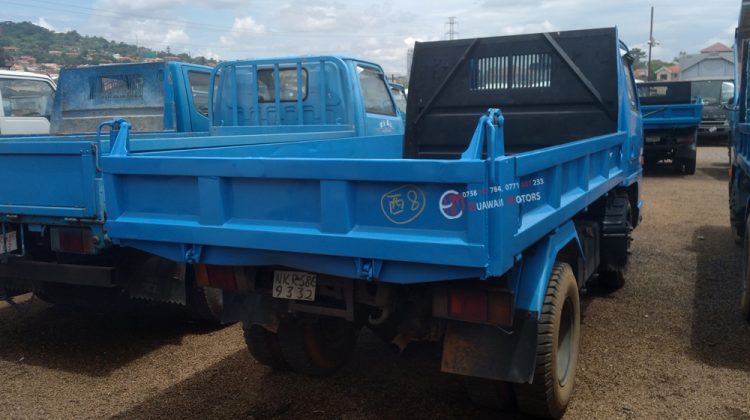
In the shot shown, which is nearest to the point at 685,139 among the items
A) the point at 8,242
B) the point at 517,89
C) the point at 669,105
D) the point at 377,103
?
the point at 669,105

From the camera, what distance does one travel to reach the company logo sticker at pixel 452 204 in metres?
2.47

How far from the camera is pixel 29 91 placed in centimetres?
844

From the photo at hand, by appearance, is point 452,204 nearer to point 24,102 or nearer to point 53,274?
point 53,274

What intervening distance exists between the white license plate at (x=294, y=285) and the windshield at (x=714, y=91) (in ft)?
64.7

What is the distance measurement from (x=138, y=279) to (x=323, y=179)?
2.06 metres

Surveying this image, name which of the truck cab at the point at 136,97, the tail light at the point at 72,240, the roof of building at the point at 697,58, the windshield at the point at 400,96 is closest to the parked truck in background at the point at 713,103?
the windshield at the point at 400,96

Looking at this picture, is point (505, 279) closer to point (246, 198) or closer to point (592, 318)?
point (246, 198)

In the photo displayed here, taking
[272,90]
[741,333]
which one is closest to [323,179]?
[741,333]

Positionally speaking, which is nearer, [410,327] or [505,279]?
[505,279]

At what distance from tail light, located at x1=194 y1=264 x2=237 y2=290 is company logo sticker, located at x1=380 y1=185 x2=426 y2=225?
102 cm

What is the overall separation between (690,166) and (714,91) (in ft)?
21.9

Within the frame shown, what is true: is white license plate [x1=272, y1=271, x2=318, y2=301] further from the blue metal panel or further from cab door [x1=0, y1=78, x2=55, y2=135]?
the blue metal panel

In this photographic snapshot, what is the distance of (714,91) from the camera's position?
19.7 m

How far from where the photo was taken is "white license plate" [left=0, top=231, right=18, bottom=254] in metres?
4.16
